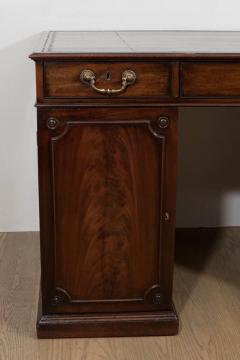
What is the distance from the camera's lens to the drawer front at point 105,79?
5.31 ft

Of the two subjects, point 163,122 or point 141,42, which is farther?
point 141,42

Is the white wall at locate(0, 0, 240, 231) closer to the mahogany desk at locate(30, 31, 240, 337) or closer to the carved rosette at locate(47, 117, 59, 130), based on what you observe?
the mahogany desk at locate(30, 31, 240, 337)

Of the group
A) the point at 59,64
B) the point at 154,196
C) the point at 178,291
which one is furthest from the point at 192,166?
the point at 59,64

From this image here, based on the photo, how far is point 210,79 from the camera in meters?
1.67

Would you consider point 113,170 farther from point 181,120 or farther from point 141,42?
point 181,120

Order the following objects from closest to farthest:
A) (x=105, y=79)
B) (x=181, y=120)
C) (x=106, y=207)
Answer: (x=105, y=79) → (x=106, y=207) → (x=181, y=120)

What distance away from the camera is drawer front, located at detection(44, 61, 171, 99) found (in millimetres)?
1619

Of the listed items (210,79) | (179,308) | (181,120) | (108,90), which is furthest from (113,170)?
(181,120)

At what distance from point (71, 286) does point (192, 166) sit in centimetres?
91

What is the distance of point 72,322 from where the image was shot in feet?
5.99

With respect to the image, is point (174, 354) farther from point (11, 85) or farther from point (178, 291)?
point (11, 85)

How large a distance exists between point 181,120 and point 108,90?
2.91 ft

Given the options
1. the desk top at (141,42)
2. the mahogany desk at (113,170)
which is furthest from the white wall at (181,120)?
the mahogany desk at (113,170)

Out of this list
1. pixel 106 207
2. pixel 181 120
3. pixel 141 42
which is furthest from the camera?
pixel 181 120
